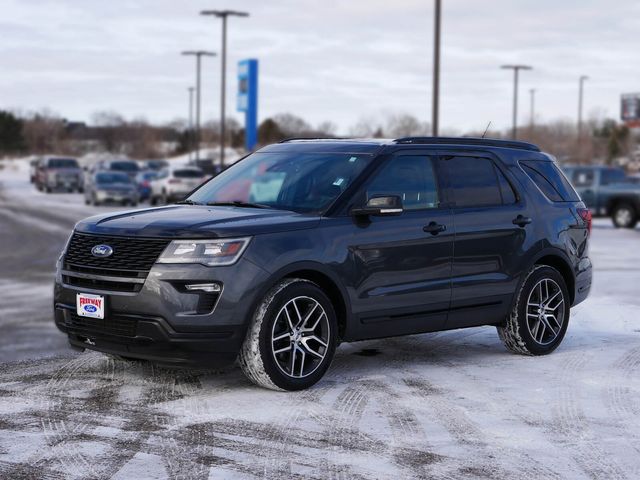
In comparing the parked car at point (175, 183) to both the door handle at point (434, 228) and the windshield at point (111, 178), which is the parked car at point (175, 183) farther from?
the door handle at point (434, 228)

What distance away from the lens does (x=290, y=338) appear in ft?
23.8

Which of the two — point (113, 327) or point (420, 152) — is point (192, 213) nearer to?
point (113, 327)

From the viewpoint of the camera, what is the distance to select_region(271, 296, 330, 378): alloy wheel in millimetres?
7215

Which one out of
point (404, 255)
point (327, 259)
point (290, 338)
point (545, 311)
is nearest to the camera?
point (290, 338)

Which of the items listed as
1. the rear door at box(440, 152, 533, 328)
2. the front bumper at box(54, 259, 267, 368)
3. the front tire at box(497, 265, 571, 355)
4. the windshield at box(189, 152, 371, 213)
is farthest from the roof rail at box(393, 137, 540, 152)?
the front bumper at box(54, 259, 267, 368)

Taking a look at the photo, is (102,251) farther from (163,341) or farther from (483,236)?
(483,236)

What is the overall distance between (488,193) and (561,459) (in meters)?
3.37

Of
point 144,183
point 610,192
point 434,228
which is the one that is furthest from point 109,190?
point 434,228

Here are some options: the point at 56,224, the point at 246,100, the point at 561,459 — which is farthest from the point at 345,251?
the point at 246,100

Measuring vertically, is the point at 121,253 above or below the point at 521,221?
below

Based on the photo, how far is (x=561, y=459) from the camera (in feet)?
19.0

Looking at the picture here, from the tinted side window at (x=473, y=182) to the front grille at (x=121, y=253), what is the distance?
2598 millimetres

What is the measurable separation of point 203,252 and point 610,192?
26.5 metres

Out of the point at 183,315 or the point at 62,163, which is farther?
the point at 62,163
